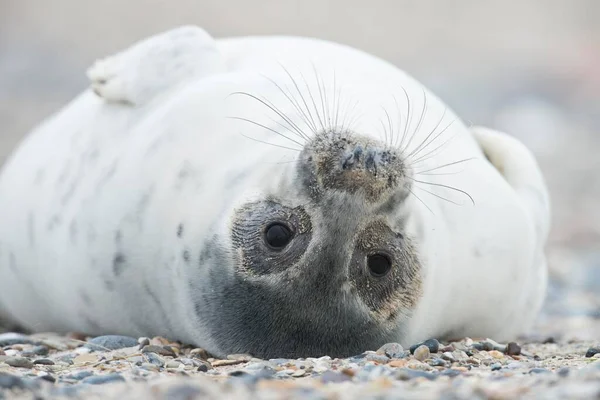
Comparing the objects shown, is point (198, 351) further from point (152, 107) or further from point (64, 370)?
point (152, 107)

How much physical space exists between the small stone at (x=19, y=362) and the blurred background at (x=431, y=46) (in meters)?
7.77

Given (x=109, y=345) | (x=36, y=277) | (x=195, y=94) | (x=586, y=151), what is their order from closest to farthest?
(x=109, y=345), (x=195, y=94), (x=36, y=277), (x=586, y=151)

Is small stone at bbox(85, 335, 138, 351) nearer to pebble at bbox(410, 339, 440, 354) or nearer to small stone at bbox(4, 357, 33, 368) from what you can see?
small stone at bbox(4, 357, 33, 368)

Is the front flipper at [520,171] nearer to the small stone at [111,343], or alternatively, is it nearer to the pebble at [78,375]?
the small stone at [111,343]

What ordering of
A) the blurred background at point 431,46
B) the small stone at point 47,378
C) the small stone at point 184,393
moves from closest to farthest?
the small stone at point 184,393 < the small stone at point 47,378 < the blurred background at point 431,46

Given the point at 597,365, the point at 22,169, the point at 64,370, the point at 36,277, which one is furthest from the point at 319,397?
the point at 22,169

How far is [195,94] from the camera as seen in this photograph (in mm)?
4684

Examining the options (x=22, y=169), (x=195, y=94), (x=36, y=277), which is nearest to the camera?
(x=195, y=94)

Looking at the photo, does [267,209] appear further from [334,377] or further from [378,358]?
[334,377]

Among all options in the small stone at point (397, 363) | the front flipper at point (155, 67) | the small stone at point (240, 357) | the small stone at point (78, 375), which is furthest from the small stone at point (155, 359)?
the front flipper at point (155, 67)

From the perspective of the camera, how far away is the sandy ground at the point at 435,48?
1295 cm

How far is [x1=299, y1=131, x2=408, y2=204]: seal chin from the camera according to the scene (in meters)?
3.48

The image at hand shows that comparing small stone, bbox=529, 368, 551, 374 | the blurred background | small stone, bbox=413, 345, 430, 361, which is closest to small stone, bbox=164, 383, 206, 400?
small stone, bbox=529, 368, 551, 374

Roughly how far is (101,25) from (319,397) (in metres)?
13.6
